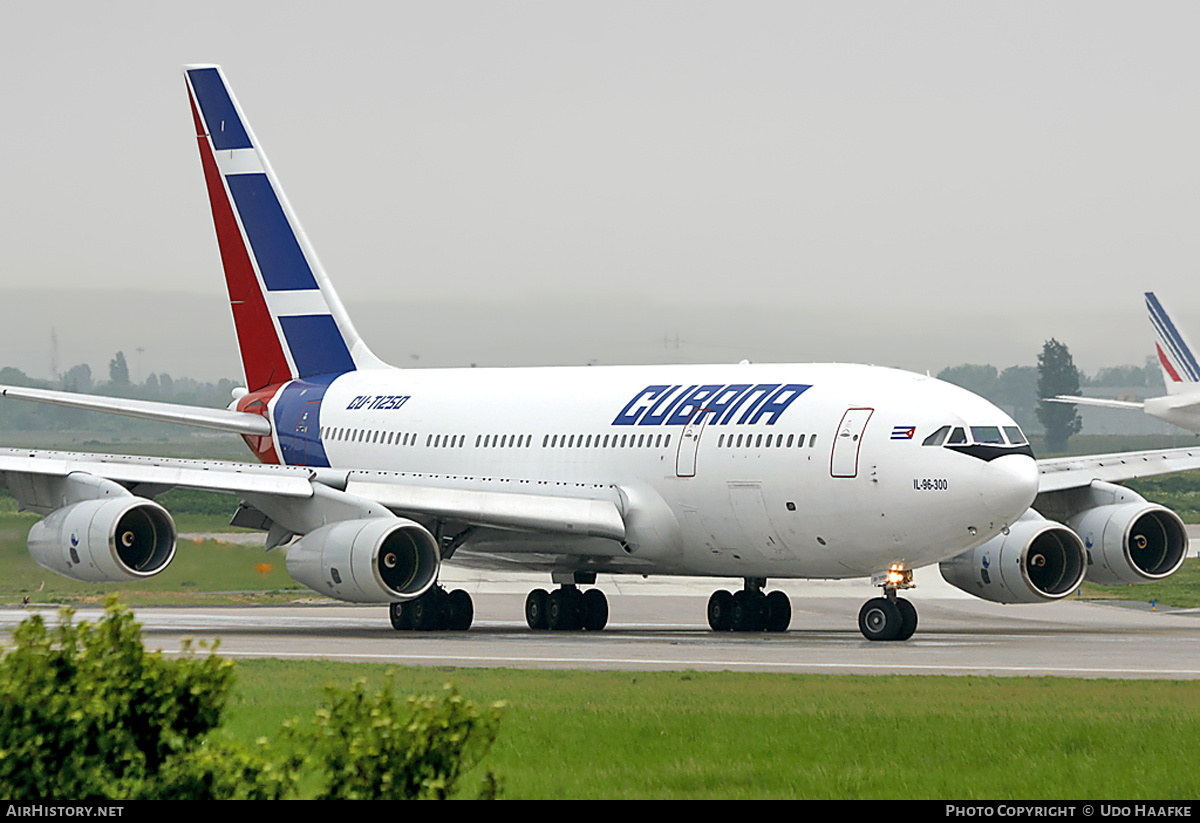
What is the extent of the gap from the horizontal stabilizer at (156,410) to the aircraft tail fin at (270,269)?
5.13 ft

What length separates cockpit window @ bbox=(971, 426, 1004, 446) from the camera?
2389cm

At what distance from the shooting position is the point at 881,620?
24797mm

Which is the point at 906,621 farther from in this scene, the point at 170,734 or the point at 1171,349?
the point at 1171,349

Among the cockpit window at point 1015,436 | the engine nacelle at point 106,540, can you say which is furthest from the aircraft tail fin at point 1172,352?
the engine nacelle at point 106,540

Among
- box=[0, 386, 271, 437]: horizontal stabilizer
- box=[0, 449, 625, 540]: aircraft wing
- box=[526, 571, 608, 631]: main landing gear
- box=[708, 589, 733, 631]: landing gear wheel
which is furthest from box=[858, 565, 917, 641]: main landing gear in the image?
box=[0, 386, 271, 437]: horizontal stabilizer

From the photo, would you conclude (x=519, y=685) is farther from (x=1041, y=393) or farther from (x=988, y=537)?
(x=1041, y=393)

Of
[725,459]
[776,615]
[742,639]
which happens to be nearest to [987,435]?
[725,459]

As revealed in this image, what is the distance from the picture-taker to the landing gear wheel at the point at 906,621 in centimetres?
2458

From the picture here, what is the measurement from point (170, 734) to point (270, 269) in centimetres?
2827

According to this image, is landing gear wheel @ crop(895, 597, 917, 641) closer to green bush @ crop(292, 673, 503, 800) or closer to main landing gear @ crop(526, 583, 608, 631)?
main landing gear @ crop(526, 583, 608, 631)

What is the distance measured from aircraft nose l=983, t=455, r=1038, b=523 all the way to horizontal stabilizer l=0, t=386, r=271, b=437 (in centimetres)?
1584

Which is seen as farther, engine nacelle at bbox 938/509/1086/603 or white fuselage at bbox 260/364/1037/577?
engine nacelle at bbox 938/509/1086/603

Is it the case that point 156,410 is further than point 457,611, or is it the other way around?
point 156,410
